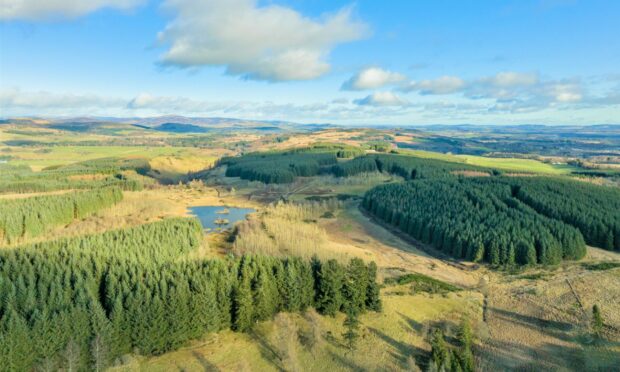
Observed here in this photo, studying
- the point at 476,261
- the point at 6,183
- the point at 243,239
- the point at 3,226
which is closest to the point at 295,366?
the point at 243,239

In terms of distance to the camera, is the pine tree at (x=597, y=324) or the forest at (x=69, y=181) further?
the forest at (x=69, y=181)

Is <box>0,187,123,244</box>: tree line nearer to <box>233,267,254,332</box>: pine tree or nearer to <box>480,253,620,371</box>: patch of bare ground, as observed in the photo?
<box>233,267,254,332</box>: pine tree

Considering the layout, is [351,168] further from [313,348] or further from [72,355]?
[72,355]

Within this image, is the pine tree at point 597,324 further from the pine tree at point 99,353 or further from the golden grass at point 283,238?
the pine tree at point 99,353

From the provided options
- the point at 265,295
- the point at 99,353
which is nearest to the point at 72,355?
the point at 99,353

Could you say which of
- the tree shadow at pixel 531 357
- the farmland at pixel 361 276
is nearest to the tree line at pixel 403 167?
the farmland at pixel 361 276

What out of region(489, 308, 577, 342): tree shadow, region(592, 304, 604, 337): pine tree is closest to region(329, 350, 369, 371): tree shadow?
region(489, 308, 577, 342): tree shadow
